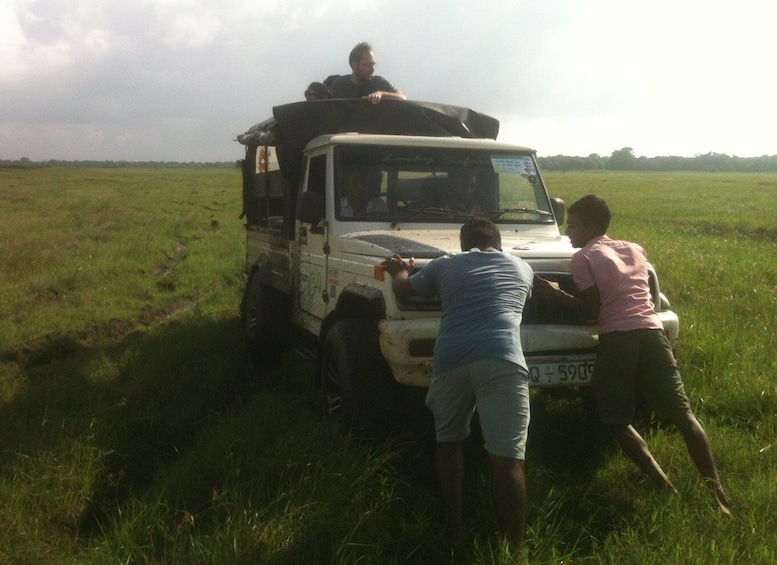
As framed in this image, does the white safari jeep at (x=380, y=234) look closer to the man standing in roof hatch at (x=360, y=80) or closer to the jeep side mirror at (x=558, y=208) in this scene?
the jeep side mirror at (x=558, y=208)

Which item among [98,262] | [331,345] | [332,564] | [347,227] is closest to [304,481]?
[332,564]

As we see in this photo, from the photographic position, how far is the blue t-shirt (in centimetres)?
364

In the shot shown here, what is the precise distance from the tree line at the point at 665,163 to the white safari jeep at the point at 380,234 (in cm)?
9090

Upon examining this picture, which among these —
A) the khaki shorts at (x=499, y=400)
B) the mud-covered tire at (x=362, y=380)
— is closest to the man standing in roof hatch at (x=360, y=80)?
the mud-covered tire at (x=362, y=380)

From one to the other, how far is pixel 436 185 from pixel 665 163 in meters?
105

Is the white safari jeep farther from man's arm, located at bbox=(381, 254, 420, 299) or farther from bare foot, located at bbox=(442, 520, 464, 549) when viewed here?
bare foot, located at bbox=(442, 520, 464, 549)

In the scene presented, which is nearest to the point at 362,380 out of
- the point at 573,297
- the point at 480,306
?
the point at 480,306

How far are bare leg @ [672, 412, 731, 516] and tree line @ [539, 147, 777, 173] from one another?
93201mm

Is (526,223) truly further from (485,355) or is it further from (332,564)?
(332,564)

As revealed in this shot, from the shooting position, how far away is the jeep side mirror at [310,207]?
5.54 m

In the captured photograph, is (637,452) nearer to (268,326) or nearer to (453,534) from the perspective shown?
(453,534)

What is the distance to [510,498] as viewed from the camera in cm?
350

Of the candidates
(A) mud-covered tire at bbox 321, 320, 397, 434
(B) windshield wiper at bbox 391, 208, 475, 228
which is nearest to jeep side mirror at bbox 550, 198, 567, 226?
(B) windshield wiper at bbox 391, 208, 475, 228

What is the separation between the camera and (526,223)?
19.6ft
